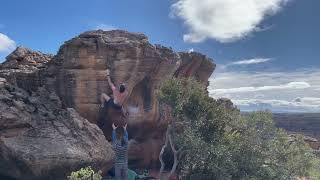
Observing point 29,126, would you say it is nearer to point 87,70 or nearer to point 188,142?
point 87,70

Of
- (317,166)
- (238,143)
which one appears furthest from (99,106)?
(317,166)

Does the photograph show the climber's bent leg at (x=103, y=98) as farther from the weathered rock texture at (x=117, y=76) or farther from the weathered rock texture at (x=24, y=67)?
the weathered rock texture at (x=24, y=67)

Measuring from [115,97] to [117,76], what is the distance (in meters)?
2.20

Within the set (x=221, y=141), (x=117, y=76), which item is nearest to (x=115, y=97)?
(x=117, y=76)

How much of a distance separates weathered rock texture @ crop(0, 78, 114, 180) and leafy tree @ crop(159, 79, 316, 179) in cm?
794

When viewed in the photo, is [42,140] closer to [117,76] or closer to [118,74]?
[117,76]

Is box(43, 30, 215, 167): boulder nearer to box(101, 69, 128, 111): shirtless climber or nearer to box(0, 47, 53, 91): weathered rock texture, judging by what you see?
box(101, 69, 128, 111): shirtless climber

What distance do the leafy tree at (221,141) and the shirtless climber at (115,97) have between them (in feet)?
13.5

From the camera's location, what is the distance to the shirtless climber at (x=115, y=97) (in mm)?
42500

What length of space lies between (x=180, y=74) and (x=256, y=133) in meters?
13.9

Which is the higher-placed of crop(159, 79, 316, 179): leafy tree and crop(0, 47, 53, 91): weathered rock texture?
crop(0, 47, 53, 91): weathered rock texture

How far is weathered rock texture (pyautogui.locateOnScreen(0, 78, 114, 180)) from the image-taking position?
112 ft

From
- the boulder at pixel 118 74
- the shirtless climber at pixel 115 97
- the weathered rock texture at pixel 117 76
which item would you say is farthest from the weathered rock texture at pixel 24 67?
the shirtless climber at pixel 115 97

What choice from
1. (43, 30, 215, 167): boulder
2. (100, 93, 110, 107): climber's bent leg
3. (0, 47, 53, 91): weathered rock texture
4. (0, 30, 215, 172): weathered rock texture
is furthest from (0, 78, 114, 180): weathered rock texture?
(100, 93, 110, 107): climber's bent leg
